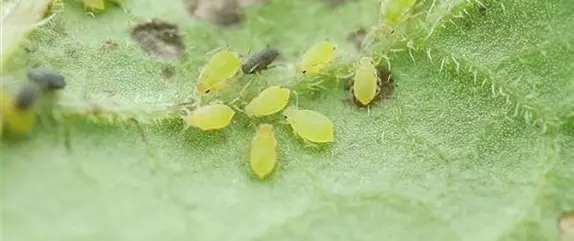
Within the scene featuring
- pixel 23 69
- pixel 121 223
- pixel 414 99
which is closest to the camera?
pixel 121 223

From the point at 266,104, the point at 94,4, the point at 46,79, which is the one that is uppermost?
the point at 94,4

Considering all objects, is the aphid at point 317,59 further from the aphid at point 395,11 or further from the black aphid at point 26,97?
the black aphid at point 26,97

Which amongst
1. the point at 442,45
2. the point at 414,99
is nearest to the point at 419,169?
the point at 414,99

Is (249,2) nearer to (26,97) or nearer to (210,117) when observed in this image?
(210,117)

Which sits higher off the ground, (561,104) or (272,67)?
(272,67)

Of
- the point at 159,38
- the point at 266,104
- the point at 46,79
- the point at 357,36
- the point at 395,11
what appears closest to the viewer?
the point at 46,79

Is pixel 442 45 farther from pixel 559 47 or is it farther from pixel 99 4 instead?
pixel 99 4

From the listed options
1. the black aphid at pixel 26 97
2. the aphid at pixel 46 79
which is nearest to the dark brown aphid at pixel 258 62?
the aphid at pixel 46 79

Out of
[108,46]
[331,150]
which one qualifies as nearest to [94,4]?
[108,46]
